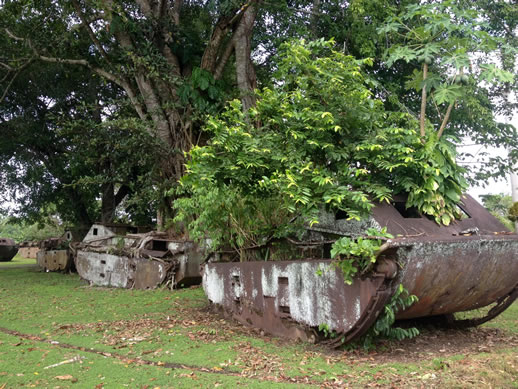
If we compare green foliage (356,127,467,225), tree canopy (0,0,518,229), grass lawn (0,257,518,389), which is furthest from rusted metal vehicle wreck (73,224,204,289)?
green foliage (356,127,467,225)

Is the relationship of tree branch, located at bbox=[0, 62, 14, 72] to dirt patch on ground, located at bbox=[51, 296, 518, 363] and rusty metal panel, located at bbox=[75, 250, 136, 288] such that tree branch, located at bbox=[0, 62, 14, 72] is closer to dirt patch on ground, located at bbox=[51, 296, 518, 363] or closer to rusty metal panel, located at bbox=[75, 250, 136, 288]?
rusty metal panel, located at bbox=[75, 250, 136, 288]

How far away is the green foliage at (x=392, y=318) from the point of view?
15.8 feet

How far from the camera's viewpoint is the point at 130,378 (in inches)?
170

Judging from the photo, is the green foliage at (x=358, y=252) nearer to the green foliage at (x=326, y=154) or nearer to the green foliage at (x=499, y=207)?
the green foliage at (x=326, y=154)

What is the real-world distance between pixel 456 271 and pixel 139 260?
8.08 m

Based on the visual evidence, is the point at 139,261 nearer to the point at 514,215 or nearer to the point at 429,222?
the point at 429,222

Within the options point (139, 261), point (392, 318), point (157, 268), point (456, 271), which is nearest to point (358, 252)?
point (392, 318)

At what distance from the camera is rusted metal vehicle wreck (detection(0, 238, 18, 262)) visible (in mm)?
27062

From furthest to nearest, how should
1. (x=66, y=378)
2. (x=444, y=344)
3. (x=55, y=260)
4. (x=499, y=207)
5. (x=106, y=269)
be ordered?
(x=499, y=207) → (x=55, y=260) → (x=106, y=269) → (x=444, y=344) → (x=66, y=378)

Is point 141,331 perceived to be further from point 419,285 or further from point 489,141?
point 489,141

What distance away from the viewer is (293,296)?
18.6 ft

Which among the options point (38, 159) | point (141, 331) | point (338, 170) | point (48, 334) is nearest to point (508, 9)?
point (338, 170)

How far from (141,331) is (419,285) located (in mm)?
3586

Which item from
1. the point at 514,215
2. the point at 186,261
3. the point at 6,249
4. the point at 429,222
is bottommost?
the point at 186,261
